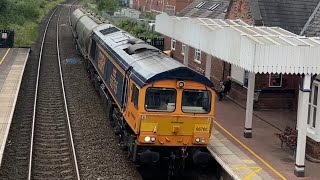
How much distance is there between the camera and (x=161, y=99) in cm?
1245

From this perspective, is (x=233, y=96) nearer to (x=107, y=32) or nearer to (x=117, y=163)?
(x=107, y=32)

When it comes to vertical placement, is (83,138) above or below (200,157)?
below

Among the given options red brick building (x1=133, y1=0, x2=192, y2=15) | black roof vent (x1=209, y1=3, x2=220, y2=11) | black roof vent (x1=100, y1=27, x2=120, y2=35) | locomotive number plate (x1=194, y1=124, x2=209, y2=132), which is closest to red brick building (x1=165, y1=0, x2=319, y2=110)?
black roof vent (x1=100, y1=27, x2=120, y2=35)

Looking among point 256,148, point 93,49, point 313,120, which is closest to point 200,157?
point 256,148

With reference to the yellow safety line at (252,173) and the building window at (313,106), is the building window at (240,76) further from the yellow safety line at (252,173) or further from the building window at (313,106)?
the yellow safety line at (252,173)

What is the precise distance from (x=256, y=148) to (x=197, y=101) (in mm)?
2979

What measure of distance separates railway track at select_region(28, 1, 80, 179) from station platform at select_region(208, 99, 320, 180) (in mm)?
4166

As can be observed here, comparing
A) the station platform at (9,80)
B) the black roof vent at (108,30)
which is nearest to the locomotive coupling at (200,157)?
the station platform at (9,80)

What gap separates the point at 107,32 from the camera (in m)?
21.6

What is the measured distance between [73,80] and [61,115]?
6.67 m

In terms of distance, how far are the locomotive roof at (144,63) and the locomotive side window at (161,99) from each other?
0.33 meters

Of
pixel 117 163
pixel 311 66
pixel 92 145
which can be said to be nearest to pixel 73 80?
pixel 92 145

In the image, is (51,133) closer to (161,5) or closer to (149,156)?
(149,156)

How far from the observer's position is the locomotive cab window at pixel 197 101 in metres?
12.6
